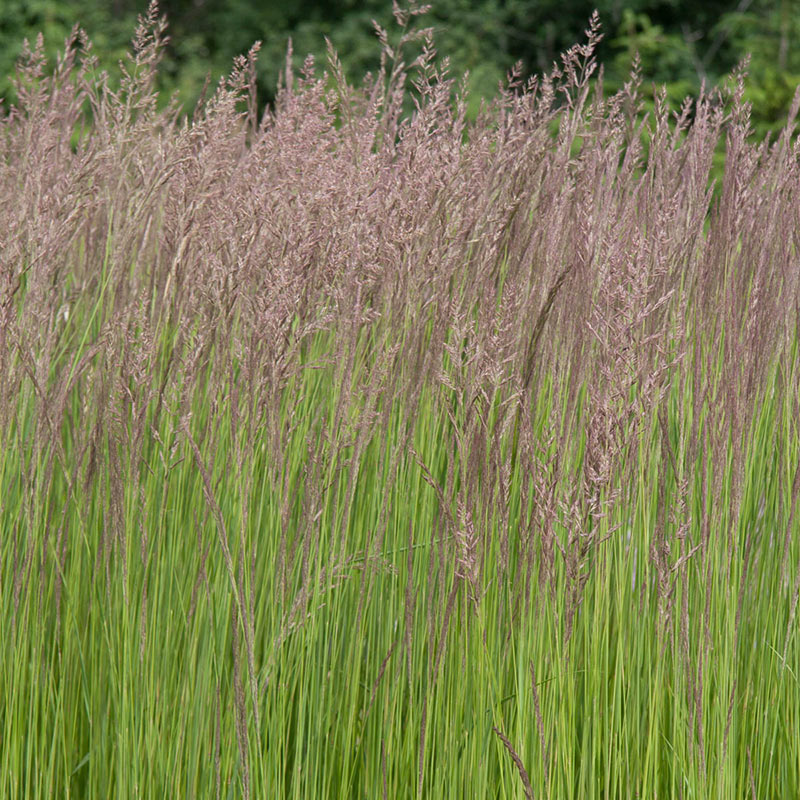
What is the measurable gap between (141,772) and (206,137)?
1.44 m

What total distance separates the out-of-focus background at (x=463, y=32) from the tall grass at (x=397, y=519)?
10866 mm

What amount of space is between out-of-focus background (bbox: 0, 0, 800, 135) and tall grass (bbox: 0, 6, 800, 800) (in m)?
10.9

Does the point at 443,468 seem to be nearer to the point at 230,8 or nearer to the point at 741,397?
the point at 741,397

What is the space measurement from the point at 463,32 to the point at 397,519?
13.7 m

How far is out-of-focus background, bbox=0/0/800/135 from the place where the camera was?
1309 cm

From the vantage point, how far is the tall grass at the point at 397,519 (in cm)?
145

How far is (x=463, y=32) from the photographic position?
1440cm

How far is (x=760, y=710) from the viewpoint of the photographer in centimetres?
173

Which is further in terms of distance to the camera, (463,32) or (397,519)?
(463,32)

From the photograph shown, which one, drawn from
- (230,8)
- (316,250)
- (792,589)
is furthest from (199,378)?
(230,8)

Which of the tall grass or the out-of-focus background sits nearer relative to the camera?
the tall grass

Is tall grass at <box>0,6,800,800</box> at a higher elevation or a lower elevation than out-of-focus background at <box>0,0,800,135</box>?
lower

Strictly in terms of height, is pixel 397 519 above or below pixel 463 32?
below

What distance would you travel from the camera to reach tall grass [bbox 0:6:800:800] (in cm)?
145
